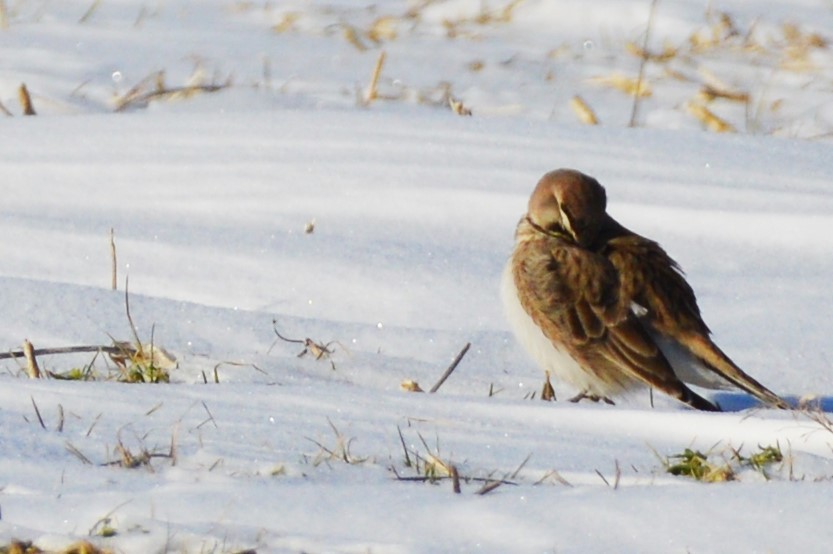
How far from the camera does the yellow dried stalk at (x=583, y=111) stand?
30.2 feet

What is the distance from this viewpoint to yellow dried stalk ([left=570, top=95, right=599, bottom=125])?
920 cm

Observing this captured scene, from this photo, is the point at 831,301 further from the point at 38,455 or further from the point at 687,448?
the point at 38,455

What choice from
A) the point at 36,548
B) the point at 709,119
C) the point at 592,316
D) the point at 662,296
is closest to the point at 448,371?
the point at 592,316

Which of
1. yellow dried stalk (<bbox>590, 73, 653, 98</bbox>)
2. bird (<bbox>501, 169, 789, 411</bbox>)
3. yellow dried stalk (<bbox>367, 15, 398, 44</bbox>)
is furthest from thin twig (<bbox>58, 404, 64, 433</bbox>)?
yellow dried stalk (<bbox>367, 15, 398, 44</bbox>)

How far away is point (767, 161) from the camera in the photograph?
761cm

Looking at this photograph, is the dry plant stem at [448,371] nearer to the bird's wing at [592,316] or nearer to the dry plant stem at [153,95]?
the bird's wing at [592,316]

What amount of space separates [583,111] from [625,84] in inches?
38.4

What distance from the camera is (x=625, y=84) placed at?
10344 millimetres

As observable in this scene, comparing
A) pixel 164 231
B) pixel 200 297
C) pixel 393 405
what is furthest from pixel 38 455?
pixel 164 231

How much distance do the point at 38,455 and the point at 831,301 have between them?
10.7ft

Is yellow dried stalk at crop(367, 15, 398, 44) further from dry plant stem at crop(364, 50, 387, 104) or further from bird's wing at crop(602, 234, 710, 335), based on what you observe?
bird's wing at crop(602, 234, 710, 335)

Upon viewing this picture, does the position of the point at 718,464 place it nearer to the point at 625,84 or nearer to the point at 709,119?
the point at 709,119

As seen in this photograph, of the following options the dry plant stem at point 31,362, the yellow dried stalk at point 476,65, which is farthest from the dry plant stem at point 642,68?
the dry plant stem at point 31,362

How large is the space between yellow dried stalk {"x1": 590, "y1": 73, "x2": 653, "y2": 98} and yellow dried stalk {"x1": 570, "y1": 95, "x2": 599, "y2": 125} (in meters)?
0.58
